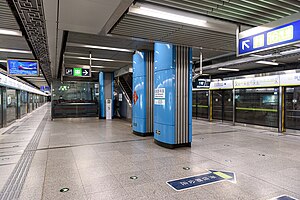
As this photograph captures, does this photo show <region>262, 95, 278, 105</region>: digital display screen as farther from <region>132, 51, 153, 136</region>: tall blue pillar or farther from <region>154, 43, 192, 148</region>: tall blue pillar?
<region>132, 51, 153, 136</region>: tall blue pillar

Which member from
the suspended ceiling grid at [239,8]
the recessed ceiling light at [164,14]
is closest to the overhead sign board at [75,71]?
the recessed ceiling light at [164,14]

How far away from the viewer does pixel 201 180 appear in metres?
3.32

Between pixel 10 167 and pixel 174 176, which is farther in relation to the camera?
pixel 10 167

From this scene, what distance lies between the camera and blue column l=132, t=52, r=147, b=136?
24.1ft

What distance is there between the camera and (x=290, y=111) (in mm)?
8508

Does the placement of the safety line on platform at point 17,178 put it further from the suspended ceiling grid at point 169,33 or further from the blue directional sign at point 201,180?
the suspended ceiling grid at point 169,33

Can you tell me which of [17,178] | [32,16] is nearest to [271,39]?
[32,16]

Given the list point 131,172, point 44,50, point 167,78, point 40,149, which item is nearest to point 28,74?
point 44,50

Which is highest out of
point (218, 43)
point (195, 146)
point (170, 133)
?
point (218, 43)

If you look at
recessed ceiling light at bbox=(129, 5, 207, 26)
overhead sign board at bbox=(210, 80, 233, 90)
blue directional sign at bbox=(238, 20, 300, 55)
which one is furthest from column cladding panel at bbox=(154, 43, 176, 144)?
overhead sign board at bbox=(210, 80, 233, 90)

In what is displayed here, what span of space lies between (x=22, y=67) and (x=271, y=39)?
26.0 ft

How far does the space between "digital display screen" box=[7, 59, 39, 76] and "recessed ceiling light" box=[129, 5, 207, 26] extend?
19.5 ft

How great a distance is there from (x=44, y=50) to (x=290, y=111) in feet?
32.1

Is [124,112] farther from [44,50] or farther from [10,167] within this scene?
[10,167]
